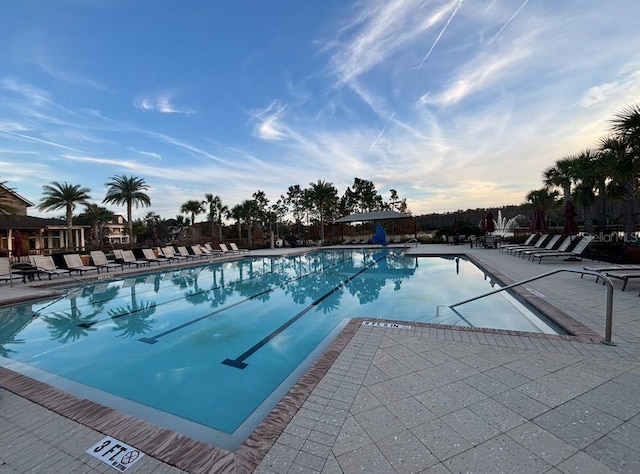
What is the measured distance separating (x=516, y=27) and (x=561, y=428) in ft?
33.1

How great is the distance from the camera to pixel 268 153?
17609 millimetres

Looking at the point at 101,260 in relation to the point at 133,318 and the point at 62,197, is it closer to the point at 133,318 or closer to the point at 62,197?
the point at 133,318

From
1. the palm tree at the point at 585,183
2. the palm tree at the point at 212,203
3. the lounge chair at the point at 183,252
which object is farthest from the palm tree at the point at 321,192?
the palm tree at the point at 585,183

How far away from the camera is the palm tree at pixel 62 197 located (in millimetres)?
22797

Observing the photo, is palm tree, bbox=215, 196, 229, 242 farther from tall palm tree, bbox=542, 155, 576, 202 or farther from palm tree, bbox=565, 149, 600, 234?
palm tree, bbox=565, 149, 600, 234

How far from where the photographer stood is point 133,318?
645 cm

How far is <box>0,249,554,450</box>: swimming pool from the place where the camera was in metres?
3.21

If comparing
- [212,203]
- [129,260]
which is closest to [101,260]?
[129,260]

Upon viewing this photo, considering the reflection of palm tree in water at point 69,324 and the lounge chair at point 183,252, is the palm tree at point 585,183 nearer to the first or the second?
the reflection of palm tree in water at point 69,324

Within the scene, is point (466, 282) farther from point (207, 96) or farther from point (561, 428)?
point (207, 96)

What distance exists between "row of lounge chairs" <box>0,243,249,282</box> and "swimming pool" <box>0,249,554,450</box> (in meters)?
1.77

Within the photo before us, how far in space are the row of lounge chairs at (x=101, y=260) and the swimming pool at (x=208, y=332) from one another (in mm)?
1771

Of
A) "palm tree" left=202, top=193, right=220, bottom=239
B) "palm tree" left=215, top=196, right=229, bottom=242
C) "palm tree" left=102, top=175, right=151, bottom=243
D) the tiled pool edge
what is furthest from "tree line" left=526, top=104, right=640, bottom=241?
"palm tree" left=202, top=193, right=220, bottom=239

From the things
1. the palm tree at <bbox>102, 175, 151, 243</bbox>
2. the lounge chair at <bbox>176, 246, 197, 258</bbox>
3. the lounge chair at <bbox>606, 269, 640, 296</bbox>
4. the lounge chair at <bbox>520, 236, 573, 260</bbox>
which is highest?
the palm tree at <bbox>102, 175, 151, 243</bbox>
